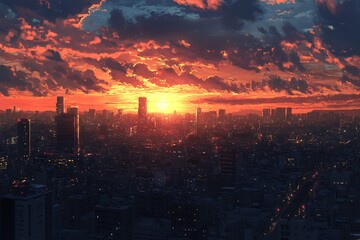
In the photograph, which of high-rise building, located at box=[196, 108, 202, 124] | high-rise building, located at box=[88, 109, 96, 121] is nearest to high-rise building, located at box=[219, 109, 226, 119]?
high-rise building, located at box=[196, 108, 202, 124]

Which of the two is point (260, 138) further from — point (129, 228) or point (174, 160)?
point (129, 228)

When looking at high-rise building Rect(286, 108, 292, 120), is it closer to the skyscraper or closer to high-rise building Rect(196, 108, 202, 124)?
high-rise building Rect(196, 108, 202, 124)

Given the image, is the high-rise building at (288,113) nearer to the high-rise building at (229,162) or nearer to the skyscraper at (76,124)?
the skyscraper at (76,124)

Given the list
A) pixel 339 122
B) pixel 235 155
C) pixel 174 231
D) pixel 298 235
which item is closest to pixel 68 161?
pixel 235 155

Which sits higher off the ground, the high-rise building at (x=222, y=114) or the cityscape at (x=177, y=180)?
the high-rise building at (x=222, y=114)

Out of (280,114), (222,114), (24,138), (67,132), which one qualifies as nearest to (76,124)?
(67,132)

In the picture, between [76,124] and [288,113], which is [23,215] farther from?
[288,113]

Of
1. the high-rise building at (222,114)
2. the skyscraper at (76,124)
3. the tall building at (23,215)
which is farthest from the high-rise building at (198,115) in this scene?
the tall building at (23,215)
